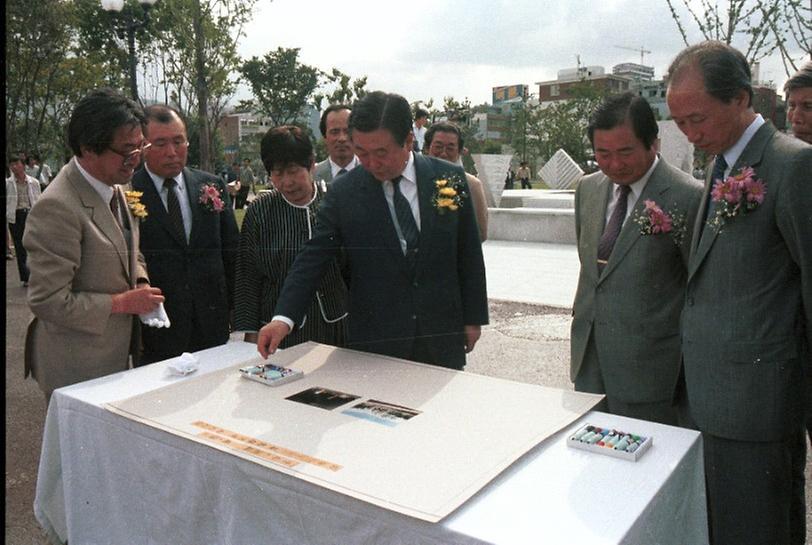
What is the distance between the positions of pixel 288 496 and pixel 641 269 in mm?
1305

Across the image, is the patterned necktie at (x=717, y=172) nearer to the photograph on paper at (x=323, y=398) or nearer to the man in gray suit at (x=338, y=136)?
the photograph on paper at (x=323, y=398)

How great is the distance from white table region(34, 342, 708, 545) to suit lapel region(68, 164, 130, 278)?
469 millimetres

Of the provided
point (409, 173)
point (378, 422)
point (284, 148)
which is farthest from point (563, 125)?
point (378, 422)

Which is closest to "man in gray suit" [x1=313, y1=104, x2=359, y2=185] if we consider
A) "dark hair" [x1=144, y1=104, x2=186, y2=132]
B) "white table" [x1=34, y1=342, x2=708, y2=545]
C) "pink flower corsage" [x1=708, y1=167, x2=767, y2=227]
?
"dark hair" [x1=144, y1=104, x2=186, y2=132]

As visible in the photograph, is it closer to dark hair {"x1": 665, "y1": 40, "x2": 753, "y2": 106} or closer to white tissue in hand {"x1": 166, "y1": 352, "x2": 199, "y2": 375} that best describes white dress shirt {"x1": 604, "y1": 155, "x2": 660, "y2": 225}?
dark hair {"x1": 665, "y1": 40, "x2": 753, "y2": 106}

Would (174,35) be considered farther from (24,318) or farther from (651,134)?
(651,134)

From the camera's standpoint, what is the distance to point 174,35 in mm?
10812

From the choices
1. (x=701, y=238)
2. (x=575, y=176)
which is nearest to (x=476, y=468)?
(x=701, y=238)

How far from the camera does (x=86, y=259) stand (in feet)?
7.15

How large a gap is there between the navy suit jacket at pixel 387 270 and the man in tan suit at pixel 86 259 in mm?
584

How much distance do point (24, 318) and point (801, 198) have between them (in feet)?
22.6

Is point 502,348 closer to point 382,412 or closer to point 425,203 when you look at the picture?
point 425,203

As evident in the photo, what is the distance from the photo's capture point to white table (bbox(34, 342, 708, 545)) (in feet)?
3.89

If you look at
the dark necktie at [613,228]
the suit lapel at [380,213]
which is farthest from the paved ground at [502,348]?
the suit lapel at [380,213]
